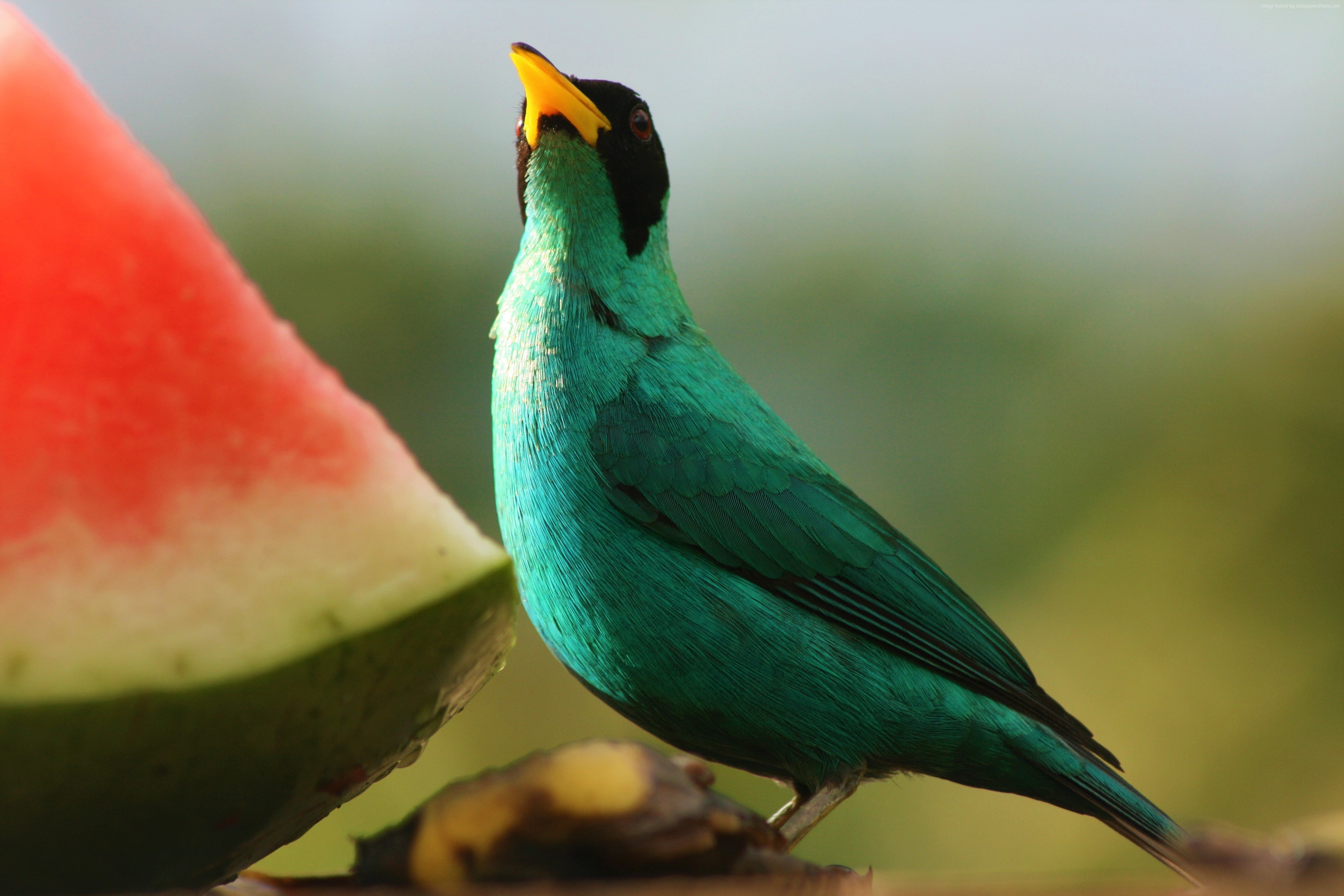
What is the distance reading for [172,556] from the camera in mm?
1146

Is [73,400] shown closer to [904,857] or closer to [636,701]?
[636,701]

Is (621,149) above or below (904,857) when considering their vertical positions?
above

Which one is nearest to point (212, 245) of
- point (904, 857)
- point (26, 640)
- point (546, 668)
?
point (26, 640)

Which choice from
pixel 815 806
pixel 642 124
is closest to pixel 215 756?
pixel 815 806

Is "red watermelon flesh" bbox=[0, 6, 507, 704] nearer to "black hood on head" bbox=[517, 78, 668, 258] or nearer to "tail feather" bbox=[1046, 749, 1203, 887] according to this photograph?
"black hood on head" bbox=[517, 78, 668, 258]

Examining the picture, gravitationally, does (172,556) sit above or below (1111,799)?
above

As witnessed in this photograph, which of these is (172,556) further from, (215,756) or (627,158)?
(627,158)

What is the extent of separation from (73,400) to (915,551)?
163 centimetres

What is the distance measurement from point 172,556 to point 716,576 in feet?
3.29

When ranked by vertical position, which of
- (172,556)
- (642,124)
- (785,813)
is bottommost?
(785,813)

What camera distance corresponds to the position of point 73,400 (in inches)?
47.3

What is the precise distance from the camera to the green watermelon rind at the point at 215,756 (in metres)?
0.96

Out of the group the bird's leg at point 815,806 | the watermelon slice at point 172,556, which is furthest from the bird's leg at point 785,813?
the watermelon slice at point 172,556

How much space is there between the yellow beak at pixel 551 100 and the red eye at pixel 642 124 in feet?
0.23
